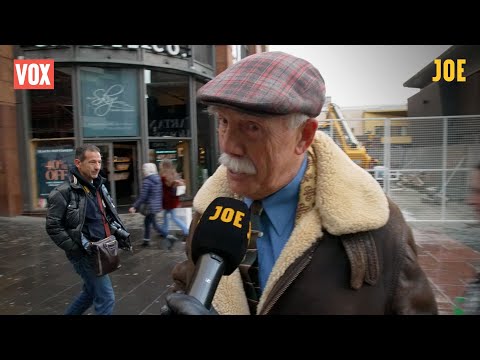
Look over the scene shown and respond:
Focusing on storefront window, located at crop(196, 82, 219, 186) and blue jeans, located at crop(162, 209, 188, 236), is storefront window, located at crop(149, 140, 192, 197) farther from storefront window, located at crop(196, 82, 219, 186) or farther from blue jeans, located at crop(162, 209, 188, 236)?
blue jeans, located at crop(162, 209, 188, 236)

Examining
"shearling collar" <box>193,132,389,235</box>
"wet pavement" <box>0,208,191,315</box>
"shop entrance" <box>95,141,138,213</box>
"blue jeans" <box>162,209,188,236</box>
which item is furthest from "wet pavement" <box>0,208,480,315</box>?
"shearling collar" <box>193,132,389,235</box>

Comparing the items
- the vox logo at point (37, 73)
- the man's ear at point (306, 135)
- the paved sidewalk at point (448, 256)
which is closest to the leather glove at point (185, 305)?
the man's ear at point (306, 135)

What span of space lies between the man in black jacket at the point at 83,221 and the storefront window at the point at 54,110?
23.5 feet

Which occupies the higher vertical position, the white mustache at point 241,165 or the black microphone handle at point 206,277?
the white mustache at point 241,165

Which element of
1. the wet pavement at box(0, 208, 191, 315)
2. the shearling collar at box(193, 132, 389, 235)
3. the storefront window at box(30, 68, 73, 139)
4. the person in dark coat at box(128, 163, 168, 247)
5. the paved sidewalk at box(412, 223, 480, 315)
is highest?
the storefront window at box(30, 68, 73, 139)

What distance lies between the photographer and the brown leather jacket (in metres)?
1.19

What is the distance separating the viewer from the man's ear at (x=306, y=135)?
1.27 meters

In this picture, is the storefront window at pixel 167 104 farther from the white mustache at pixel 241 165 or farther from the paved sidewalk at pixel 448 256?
the white mustache at pixel 241 165

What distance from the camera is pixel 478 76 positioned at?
8.90 metres

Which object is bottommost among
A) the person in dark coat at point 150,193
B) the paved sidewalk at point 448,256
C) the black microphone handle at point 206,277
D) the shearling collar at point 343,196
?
the paved sidewalk at point 448,256

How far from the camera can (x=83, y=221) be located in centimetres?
313

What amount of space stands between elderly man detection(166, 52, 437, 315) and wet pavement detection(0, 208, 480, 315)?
228 centimetres
